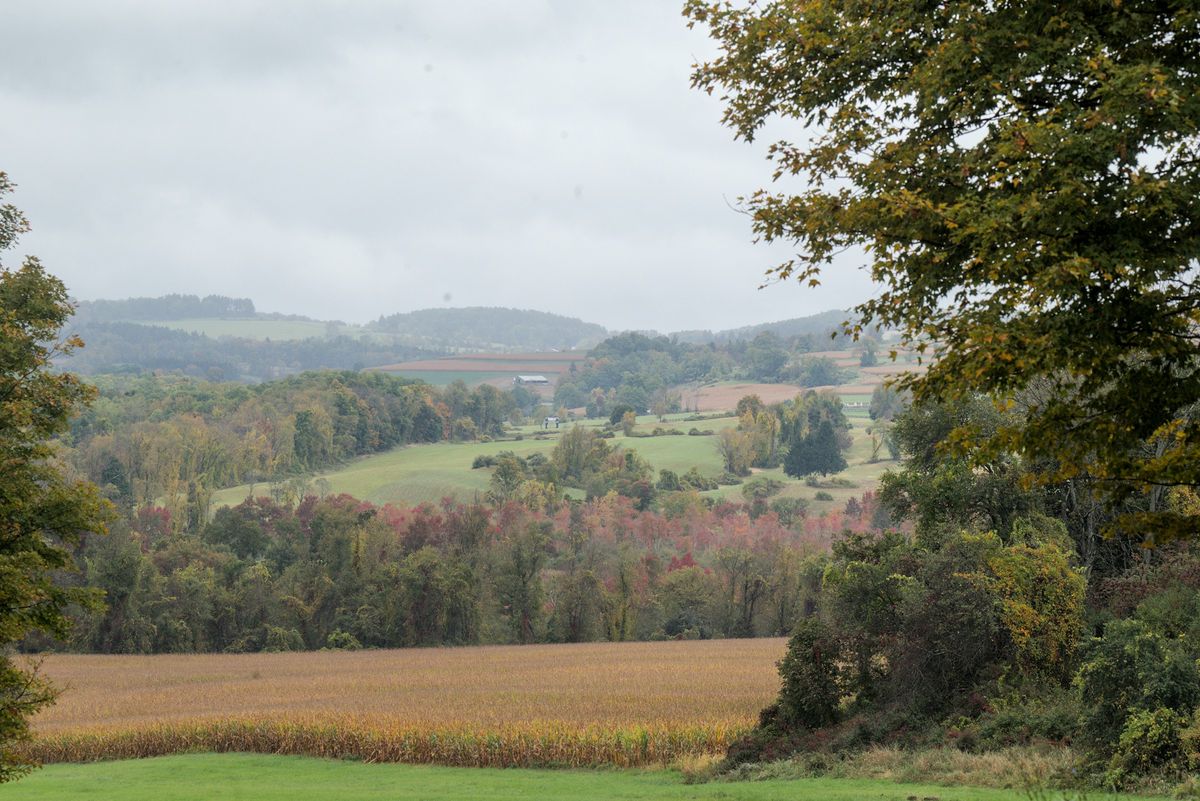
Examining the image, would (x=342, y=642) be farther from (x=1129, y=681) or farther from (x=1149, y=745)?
(x=1149, y=745)

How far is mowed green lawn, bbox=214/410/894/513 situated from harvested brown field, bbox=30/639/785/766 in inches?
2617

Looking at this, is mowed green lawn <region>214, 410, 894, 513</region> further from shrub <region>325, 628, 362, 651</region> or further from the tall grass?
the tall grass

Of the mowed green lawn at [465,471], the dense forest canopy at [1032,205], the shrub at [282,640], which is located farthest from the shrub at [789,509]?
the dense forest canopy at [1032,205]

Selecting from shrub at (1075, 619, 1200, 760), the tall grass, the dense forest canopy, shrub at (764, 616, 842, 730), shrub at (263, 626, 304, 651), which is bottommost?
shrub at (263, 626, 304, 651)

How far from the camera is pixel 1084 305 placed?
32.2 feet

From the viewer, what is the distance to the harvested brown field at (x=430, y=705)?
102ft

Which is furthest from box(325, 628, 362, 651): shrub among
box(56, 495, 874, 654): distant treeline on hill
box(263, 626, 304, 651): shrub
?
box(263, 626, 304, 651): shrub

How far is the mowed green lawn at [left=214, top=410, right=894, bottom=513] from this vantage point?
142750mm

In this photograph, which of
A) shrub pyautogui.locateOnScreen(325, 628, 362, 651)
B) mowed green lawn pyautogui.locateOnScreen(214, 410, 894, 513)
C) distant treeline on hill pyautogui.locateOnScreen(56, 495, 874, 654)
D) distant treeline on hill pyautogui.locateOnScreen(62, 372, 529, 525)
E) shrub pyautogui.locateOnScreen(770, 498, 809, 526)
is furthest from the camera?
mowed green lawn pyautogui.locateOnScreen(214, 410, 894, 513)

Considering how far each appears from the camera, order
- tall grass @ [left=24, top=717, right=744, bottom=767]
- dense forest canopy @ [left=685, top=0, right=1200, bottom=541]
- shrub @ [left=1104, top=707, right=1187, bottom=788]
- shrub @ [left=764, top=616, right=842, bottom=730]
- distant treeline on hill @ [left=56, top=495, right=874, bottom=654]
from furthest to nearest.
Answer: distant treeline on hill @ [left=56, top=495, right=874, bottom=654] → tall grass @ [left=24, top=717, right=744, bottom=767] → shrub @ [left=764, top=616, right=842, bottom=730] → shrub @ [left=1104, top=707, right=1187, bottom=788] → dense forest canopy @ [left=685, top=0, right=1200, bottom=541]

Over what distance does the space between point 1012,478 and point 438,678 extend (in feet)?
103

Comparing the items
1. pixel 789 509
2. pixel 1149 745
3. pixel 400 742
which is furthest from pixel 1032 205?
pixel 789 509

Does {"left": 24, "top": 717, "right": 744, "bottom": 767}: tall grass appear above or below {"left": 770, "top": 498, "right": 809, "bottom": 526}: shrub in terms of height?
above

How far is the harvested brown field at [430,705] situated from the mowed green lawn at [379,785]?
1520 millimetres
